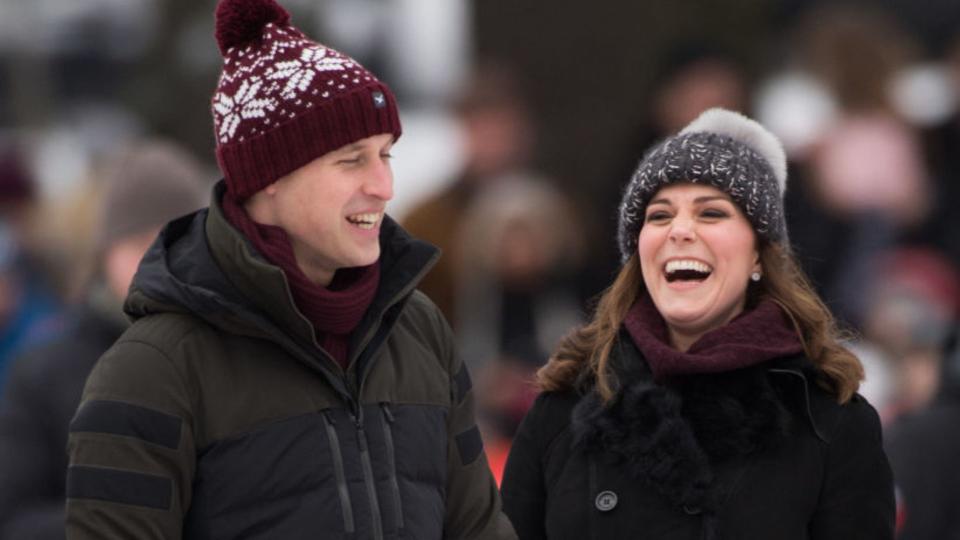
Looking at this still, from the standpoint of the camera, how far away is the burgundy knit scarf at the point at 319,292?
14.5 feet

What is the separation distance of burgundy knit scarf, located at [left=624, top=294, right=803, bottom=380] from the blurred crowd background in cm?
68

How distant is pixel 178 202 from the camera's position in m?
6.77

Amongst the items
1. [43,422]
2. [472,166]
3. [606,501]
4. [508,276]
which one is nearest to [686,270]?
[606,501]

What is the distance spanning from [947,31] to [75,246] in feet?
15.0

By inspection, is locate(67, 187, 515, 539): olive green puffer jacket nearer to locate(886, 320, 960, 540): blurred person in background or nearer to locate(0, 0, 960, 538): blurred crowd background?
locate(0, 0, 960, 538): blurred crowd background

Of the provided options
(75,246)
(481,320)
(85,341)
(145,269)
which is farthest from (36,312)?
(145,269)

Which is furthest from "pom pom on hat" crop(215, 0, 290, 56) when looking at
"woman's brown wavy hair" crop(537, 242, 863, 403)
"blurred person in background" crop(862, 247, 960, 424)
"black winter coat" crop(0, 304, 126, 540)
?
"blurred person in background" crop(862, 247, 960, 424)

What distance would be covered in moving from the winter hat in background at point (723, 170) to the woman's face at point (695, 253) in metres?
0.03

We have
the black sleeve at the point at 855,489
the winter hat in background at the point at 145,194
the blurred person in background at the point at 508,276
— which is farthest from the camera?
the blurred person in background at the point at 508,276

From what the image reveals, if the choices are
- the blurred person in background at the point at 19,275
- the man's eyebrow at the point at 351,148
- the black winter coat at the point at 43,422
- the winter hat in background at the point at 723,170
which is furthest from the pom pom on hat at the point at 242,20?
the blurred person in background at the point at 19,275

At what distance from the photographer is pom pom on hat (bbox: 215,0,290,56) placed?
14.9 feet

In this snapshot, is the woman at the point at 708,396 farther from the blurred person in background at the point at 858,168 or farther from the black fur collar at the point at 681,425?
the blurred person in background at the point at 858,168

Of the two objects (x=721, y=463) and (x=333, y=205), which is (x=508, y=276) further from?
(x=333, y=205)

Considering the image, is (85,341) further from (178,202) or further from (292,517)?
(292,517)
